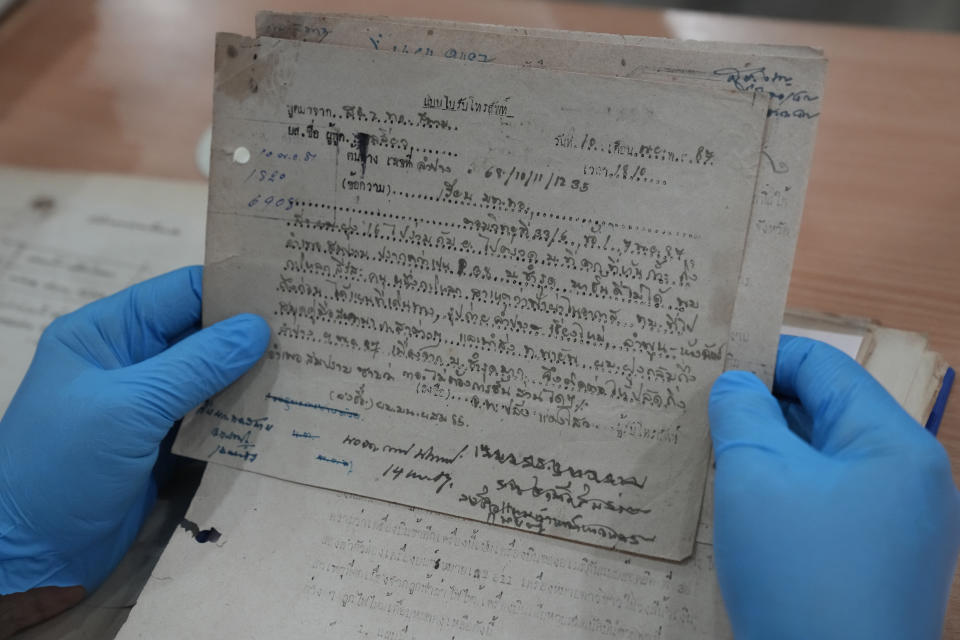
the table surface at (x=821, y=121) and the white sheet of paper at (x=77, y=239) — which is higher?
the table surface at (x=821, y=121)

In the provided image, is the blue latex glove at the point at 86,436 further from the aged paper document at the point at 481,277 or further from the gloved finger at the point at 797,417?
the gloved finger at the point at 797,417

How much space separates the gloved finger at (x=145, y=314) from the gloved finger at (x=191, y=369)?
0.06 meters

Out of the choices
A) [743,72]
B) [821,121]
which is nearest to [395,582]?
[743,72]

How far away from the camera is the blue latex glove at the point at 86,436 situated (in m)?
0.55

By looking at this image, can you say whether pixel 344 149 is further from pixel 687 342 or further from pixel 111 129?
pixel 111 129

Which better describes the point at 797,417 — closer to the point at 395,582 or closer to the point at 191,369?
the point at 395,582

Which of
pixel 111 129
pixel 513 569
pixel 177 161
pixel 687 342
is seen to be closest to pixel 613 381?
pixel 687 342

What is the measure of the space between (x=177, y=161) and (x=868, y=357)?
0.86 metres

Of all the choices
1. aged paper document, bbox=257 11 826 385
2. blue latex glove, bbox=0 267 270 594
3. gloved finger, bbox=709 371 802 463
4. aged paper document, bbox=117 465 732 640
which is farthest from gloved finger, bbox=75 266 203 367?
gloved finger, bbox=709 371 802 463

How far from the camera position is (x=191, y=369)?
57cm

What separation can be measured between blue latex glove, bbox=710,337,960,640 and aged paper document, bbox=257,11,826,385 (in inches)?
2.2

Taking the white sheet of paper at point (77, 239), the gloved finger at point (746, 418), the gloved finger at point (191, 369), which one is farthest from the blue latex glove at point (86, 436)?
the gloved finger at point (746, 418)

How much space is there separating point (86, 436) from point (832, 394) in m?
0.57

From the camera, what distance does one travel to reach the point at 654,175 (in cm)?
52
